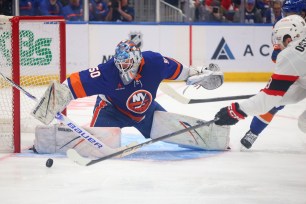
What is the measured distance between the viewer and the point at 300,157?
4.64 m

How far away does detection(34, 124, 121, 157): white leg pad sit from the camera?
4.54 m

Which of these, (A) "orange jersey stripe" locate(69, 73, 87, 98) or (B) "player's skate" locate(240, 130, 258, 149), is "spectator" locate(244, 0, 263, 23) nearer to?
(B) "player's skate" locate(240, 130, 258, 149)

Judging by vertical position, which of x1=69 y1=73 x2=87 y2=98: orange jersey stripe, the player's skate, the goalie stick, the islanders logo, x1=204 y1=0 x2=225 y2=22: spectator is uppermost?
x1=204 y1=0 x2=225 y2=22: spectator

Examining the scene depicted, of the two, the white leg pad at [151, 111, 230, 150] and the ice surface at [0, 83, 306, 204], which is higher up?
the white leg pad at [151, 111, 230, 150]

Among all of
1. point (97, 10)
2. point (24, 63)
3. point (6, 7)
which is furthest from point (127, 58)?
point (97, 10)

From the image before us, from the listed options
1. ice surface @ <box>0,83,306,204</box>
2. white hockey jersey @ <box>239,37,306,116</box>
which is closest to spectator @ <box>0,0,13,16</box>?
ice surface @ <box>0,83,306,204</box>

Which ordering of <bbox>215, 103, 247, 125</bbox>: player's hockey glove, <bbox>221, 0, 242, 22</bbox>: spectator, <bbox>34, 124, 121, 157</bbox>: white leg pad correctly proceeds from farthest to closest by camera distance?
<bbox>221, 0, 242, 22</bbox>: spectator → <bbox>34, 124, 121, 157</bbox>: white leg pad → <bbox>215, 103, 247, 125</bbox>: player's hockey glove

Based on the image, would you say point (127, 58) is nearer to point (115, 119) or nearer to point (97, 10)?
point (115, 119)

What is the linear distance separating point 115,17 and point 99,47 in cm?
49

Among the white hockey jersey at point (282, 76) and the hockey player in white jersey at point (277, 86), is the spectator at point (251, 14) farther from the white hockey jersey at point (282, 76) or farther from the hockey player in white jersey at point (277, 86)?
the white hockey jersey at point (282, 76)

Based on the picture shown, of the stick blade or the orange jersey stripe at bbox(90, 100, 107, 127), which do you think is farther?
the orange jersey stripe at bbox(90, 100, 107, 127)

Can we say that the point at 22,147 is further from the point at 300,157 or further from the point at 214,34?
the point at 214,34

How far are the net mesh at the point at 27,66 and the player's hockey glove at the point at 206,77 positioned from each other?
1168 mm

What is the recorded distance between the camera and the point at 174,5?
31.9 feet
